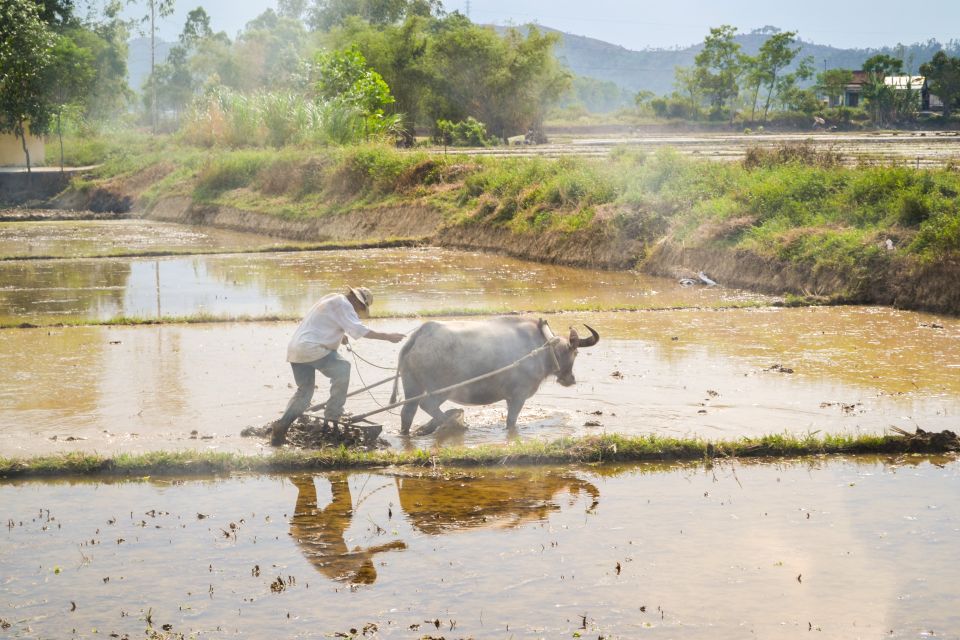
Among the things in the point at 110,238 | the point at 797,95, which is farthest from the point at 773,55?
the point at 110,238

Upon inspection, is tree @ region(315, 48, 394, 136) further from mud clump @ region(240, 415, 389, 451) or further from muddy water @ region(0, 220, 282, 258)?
mud clump @ region(240, 415, 389, 451)

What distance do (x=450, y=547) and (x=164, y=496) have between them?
236cm

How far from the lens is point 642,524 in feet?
23.5

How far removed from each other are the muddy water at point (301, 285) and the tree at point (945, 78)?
56.7 meters

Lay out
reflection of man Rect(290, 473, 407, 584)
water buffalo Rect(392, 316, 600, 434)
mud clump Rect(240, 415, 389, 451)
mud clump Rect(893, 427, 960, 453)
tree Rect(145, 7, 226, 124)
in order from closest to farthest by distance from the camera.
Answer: reflection of man Rect(290, 473, 407, 584) → mud clump Rect(893, 427, 960, 453) → mud clump Rect(240, 415, 389, 451) → water buffalo Rect(392, 316, 600, 434) → tree Rect(145, 7, 226, 124)

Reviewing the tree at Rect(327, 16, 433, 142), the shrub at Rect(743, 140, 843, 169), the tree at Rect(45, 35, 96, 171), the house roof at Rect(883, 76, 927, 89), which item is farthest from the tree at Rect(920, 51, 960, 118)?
the tree at Rect(45, 35, 96, 171)

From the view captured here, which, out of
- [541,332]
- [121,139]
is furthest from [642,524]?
[121,139]

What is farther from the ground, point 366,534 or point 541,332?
point 541,332

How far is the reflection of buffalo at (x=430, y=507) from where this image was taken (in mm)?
6656

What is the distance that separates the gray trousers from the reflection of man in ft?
2.61

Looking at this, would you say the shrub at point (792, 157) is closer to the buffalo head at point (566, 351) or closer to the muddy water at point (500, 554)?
the buffalo head at point (566, 351)

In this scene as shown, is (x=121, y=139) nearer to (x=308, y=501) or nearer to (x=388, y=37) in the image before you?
(x=388, y=37)

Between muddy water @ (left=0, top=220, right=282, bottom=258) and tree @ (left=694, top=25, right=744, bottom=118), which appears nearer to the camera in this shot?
muddy water @ (left=0, top=220, right=282, bottom=258)

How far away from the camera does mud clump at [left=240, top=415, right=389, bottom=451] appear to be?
8961 millimetres
